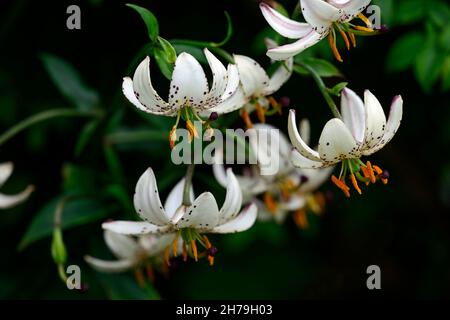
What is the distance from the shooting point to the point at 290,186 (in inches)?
78.3

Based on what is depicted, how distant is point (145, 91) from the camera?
1410 mm

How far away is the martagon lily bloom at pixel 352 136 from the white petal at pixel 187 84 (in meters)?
0.16

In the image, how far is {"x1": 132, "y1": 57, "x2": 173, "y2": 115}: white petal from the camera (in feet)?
4.53

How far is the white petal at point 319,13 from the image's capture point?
1385 mm

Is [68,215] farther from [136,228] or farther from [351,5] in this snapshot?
[351,5]

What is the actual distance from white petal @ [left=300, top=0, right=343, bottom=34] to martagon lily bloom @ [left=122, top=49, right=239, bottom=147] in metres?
0.16

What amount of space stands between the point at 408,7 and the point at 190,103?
0.72m

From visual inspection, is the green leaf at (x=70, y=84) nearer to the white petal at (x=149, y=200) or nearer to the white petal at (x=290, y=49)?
the white petal at (x=149, y=200)

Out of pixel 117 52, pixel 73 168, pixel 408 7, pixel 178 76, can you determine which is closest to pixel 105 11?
pixel 117 52

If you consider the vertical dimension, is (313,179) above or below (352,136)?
above

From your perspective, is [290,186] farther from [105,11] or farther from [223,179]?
[105,11]

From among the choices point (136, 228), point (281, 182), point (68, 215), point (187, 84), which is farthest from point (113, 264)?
point (187, 84)

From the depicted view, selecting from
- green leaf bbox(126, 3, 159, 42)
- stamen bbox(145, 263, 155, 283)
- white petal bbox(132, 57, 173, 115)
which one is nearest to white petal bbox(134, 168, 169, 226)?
white petal bbox(132, 57, 173, 115)

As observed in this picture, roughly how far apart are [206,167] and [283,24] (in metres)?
1.03
